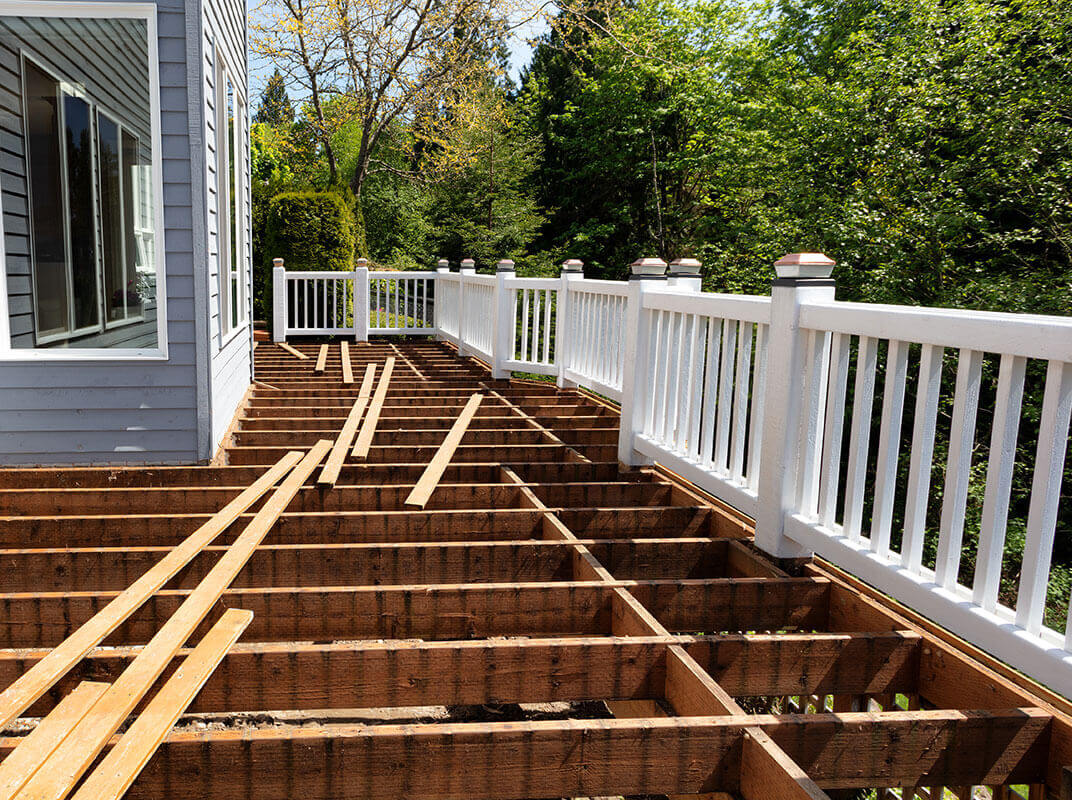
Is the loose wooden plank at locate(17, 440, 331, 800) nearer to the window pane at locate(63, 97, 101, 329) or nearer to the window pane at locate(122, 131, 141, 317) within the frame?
the window pane at locate(122, 131, 141, 317)

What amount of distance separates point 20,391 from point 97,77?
1.93 m

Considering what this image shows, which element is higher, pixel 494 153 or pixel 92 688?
pixel 494 153

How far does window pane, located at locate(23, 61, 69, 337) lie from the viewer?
15.1ft

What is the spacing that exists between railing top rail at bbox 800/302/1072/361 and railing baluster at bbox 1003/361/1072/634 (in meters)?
0.06

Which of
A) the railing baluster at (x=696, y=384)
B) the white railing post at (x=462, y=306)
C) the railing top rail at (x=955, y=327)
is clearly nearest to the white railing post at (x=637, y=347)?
the railing baluster at (x=696, y=384)

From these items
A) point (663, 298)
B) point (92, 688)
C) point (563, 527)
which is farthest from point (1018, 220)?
point (92, 688)

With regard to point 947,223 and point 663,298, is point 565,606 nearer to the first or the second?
point 663,298

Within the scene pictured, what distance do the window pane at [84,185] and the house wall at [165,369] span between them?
10 centimetres

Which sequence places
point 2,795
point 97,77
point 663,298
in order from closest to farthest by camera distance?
point 2,795
point 663,298
point 97,77

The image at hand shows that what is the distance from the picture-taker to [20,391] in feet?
13.7

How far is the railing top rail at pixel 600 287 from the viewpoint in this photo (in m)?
5.38

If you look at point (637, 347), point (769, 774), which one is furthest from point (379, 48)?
point (769, 774)

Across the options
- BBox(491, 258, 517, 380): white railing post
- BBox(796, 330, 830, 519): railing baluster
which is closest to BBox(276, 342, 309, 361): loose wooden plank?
BBox(491, 258, 517, 380): white railing post

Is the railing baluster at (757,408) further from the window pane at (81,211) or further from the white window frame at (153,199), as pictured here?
the window pane at (81,211)
